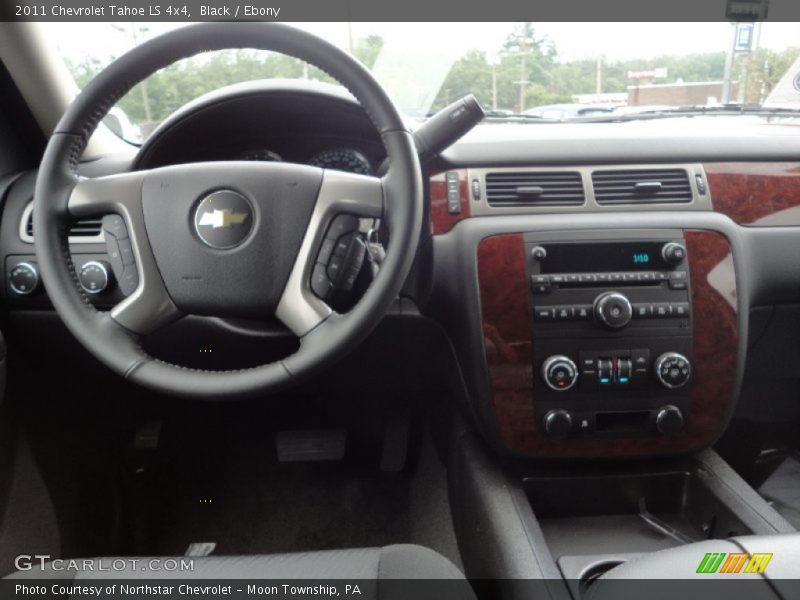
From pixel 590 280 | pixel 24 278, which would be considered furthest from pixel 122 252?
pixel 590 280

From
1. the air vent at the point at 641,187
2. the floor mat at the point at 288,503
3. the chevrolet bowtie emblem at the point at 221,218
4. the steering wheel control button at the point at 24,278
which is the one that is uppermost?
the chevrolet bowtie emblem at the point at 221,218

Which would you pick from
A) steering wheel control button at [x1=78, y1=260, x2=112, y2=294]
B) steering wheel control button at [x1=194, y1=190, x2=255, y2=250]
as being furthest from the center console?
steering wheel control button at [x1=78, y1=260, x2=112, y2=294]

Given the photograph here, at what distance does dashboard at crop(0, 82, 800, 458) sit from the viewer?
1.46m

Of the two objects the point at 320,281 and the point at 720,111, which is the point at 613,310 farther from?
the point at 720,111

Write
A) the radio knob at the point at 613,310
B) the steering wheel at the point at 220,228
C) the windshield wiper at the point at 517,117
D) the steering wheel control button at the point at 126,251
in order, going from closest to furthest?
the steering wheel at the point at 220,228 < the steering wheel control button at the point at 126,251 < the radio knob at the point at 613,310 < the windshield wiper at the point at 517,117

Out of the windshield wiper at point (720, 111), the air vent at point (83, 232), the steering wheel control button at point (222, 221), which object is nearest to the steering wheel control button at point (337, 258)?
the steering wheel control button at point (222, 221)

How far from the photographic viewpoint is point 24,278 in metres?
1.58

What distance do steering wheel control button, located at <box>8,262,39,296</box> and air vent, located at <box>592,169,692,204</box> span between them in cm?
126

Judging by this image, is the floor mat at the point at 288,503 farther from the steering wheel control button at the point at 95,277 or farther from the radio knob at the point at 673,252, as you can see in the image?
the radio knob at the point at 673,252

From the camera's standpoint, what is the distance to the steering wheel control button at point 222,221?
1142 mm

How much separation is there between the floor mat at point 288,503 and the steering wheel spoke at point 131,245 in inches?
40.9

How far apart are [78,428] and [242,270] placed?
1.03 m

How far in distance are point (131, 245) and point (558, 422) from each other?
0.92m

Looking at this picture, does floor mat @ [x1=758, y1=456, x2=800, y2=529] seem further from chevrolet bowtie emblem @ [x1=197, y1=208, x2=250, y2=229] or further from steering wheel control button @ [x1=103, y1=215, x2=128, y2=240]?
steering wheel control button @ [x1=103, y1=215, x2=128, y2=240]
